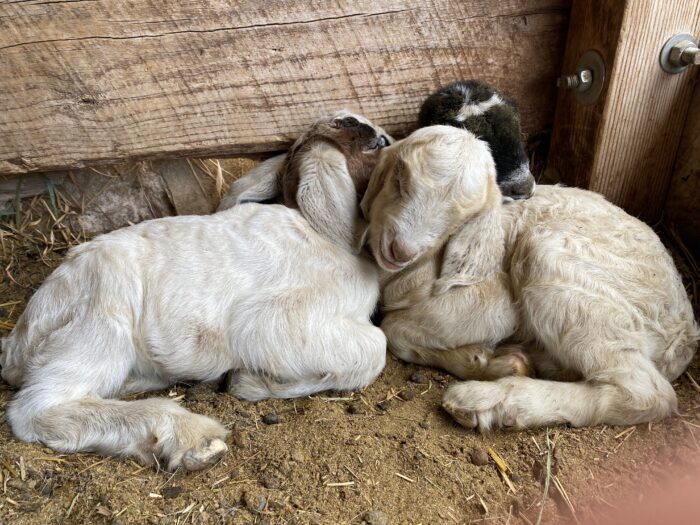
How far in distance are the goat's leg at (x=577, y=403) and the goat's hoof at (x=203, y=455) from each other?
42.6 inches

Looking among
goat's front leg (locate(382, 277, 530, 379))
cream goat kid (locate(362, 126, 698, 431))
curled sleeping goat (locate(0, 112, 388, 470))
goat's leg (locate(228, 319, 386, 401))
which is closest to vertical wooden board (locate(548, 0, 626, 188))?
cream goat kid (locate(362, 126, 698, 431))

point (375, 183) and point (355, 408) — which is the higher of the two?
point (375, 183)

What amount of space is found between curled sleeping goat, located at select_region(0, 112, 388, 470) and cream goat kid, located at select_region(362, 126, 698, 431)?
0.31m

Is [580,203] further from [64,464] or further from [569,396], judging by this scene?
[64,464]

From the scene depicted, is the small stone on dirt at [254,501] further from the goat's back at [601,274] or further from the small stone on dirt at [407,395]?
the goat's back at [601,274]

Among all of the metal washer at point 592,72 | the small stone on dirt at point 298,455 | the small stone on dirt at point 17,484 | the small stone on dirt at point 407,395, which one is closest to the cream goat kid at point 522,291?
the small stone on dirt at point 407,395

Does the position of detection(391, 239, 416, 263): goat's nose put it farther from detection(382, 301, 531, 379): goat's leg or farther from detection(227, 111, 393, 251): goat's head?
detection(382, 301, 531, 379): goat's leg

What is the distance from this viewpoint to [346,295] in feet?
10.8

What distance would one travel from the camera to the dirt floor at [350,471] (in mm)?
2439

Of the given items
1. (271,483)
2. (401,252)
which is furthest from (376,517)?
(401,252)

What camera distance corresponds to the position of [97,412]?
273 cm

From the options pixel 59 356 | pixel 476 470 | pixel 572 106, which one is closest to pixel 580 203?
pixel 572 106

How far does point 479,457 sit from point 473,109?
1.94m

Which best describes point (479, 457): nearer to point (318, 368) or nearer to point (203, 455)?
point (318, 368)
